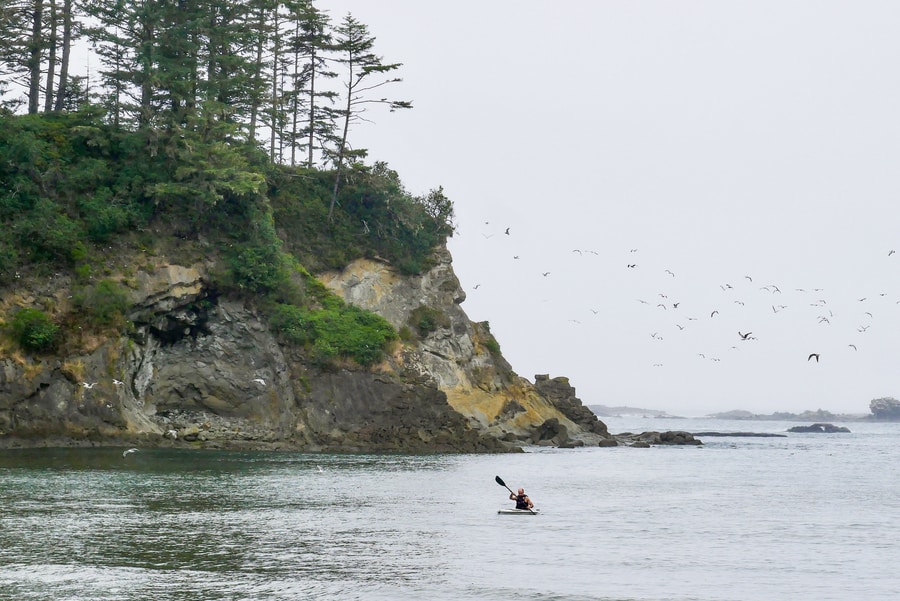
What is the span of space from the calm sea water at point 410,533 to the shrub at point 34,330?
7181 mm

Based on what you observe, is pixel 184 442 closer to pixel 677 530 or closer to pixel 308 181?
pixel 308 181

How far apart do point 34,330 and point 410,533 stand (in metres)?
35.2

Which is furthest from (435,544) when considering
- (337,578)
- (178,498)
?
(178,498)

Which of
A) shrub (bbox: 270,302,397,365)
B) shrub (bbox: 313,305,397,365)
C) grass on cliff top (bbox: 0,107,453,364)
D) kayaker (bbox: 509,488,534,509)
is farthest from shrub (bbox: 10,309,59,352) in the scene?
kayaker (bbox: 509,488,534,509)

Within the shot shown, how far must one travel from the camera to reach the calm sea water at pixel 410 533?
25.2 meters

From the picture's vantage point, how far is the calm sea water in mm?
25172

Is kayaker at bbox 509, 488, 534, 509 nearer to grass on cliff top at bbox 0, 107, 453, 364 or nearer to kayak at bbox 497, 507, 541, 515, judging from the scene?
kayak at bbox 497, 507, 541, 515

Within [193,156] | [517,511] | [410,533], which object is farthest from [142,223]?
[410,533]

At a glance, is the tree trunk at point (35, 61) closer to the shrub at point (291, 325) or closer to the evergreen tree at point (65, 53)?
the evergreen tree at point (65, 53)

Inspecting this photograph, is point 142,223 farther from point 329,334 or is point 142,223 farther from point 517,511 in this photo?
point 517,511

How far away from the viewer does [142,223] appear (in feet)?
232

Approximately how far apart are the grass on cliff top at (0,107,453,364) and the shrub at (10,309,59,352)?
21 cm

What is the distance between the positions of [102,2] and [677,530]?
60077mm

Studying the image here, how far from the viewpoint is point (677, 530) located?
37.3 m
